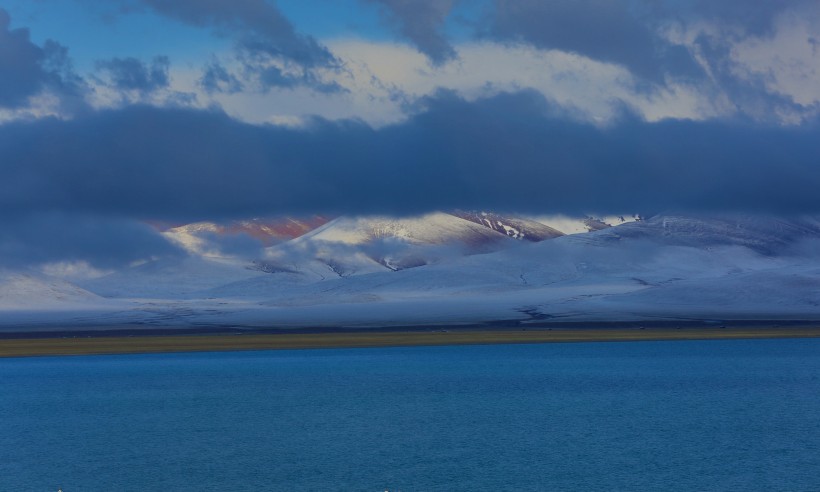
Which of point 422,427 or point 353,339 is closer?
point 422,427

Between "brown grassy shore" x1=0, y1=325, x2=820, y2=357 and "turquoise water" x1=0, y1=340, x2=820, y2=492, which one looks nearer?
"turquoise water" x1=0, y1=340, x2=820, y2=492

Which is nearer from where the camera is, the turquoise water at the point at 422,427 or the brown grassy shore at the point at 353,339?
the turquoise water at the point at 422,427

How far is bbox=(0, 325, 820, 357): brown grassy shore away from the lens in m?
104

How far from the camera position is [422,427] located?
44031 millimetres

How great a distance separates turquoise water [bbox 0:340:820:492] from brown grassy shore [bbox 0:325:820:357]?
91.0 ft

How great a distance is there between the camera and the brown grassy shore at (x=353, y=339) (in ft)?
342

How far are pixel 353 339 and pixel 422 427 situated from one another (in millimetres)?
71521

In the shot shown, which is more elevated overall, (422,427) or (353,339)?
(353,339)

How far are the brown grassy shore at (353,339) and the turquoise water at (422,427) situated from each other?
91.0ft

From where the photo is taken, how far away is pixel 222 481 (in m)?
33.9

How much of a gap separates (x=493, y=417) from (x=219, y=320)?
132559 mm

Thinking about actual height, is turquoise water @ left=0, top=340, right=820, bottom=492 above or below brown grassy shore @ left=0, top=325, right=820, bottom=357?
below

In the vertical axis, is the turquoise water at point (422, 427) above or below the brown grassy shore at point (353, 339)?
below

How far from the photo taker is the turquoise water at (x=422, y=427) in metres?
33.8
